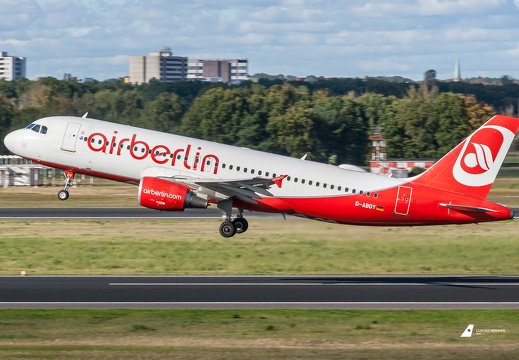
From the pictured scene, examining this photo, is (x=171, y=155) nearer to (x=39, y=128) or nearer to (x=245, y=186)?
(x=245, y=186)

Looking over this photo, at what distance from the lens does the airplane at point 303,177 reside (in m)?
46.3

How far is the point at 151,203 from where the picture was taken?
44.9 metres

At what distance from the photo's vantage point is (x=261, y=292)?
131 ft

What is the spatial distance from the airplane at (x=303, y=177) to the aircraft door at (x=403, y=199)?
49 millimetres

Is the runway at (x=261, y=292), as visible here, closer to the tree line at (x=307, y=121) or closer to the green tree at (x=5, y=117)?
the tree line at (x=307, y=121)

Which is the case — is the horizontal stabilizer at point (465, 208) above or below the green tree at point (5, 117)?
below

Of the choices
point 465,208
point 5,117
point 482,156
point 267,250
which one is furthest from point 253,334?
point 5,117

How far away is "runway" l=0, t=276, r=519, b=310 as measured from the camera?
1457 inches

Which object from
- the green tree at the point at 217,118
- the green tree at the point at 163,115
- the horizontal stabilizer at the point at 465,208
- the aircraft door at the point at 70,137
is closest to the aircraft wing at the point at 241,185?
the aircraft door at the point at 70,137

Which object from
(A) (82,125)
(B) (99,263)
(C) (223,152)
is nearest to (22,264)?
(B) (99,263)

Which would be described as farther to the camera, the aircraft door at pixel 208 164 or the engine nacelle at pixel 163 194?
the aircraft door at pixel 208 164

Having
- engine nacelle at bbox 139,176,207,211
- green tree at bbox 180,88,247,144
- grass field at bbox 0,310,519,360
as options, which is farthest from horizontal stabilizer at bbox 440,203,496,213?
green tree at bbox 180,88,247,144

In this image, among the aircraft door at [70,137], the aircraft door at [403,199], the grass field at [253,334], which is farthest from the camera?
the aircraft door at [70,137]

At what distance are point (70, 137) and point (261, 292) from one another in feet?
46.6
